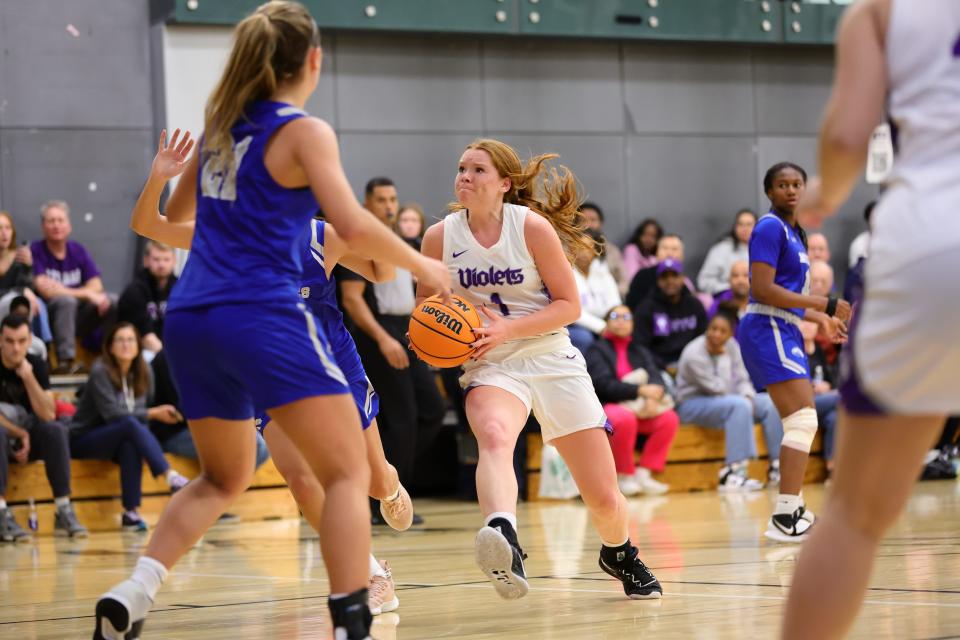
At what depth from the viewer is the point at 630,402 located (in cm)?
1098

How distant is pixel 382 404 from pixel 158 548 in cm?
562

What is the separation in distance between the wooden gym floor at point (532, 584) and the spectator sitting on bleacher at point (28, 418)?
279 millimetres

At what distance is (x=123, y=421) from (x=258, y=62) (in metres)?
6.64

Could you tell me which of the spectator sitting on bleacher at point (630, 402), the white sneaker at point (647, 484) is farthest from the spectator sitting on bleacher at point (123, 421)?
the white sneaker at point (647, 484)

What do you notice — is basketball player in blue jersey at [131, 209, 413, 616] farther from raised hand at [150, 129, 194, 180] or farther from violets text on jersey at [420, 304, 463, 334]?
raised hand at [150, 129, 194, 180]

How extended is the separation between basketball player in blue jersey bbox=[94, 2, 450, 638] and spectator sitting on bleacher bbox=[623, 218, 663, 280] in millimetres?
10231

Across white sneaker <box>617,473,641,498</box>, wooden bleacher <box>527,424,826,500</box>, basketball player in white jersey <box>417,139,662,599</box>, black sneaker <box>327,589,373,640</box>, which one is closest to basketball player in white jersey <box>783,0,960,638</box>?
black sneaker <box>327,589,373,640</box>

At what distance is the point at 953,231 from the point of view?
2338 millimetres

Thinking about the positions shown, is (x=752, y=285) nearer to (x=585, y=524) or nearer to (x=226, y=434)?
(x=585, y=524)

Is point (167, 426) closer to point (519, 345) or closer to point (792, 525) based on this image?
point (792, 525)

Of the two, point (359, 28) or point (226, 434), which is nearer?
point (226, 434)

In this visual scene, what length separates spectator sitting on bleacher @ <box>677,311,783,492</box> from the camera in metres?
11.2

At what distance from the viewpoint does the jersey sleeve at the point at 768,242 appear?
22.0 ft

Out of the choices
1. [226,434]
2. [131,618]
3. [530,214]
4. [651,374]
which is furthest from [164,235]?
[651,374]
